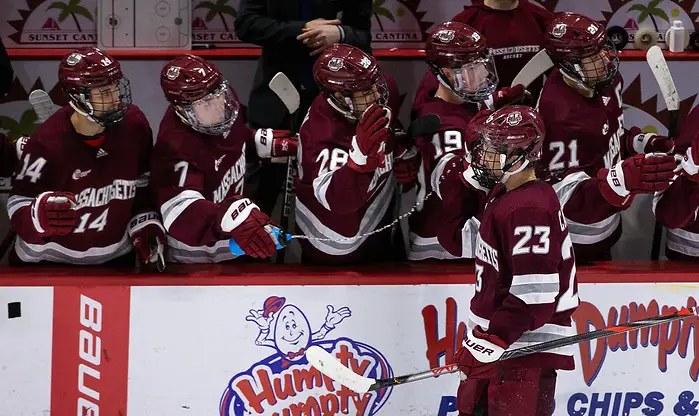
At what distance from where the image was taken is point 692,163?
10.8 feet

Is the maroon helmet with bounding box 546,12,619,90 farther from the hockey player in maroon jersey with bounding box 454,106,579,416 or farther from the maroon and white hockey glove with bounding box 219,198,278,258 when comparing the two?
the maroon and white hockey glove with bounding box 219,198,278,258

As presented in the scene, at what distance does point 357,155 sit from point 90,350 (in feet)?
3.38

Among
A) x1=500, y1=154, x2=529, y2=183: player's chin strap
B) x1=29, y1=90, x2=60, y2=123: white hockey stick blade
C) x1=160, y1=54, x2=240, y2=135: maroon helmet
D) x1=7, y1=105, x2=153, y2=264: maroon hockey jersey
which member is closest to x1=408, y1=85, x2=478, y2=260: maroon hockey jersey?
x1=500, y1=154, x2=529, y2=183: player's chin strap

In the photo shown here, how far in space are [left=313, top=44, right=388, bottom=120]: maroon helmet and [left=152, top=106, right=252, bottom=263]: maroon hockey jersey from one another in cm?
40

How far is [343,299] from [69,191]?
0.95 meters

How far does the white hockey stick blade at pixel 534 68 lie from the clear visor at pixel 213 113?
115 cm

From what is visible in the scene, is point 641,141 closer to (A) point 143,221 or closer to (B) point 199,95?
(B) point 199,95

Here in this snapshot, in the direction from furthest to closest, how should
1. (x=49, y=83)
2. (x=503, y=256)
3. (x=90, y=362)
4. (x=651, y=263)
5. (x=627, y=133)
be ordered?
(x=49, y=83) < (x=627, y=133) < (x=651, y=263) < (x=90, y=362) < (x=503, y=256)

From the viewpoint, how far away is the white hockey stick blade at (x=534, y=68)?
3.78 meters

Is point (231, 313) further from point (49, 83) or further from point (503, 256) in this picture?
point (49, 83)

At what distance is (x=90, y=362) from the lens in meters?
3.17

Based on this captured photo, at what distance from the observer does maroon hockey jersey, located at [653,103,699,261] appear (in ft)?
11.2

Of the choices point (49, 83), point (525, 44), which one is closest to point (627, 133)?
point (525, 44)

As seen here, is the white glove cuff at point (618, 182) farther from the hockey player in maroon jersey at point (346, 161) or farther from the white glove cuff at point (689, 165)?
the hockey player in maroon jersey at point (346, 161)
